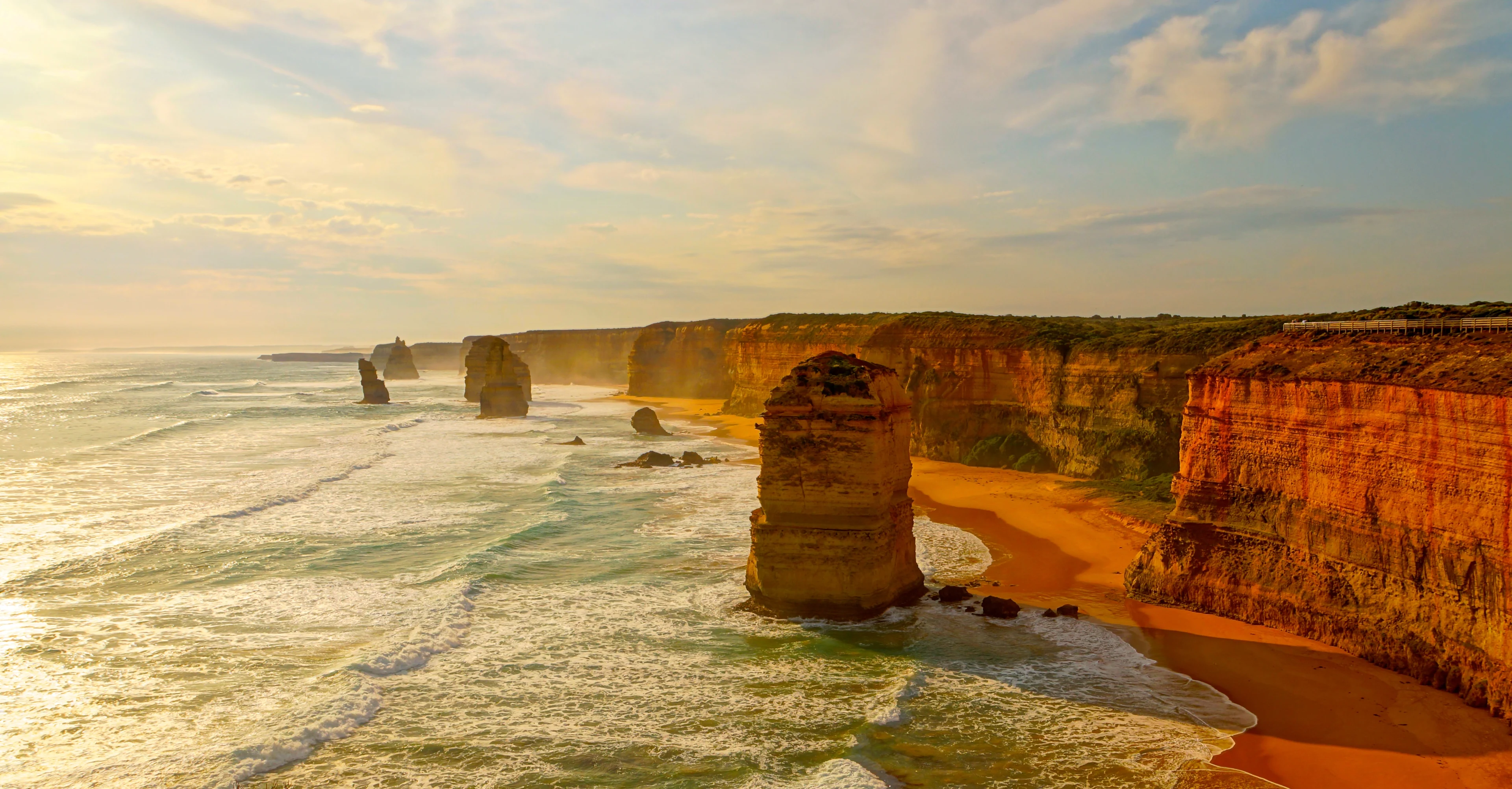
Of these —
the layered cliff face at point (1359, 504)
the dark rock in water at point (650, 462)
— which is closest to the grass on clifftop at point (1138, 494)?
the layered cliff face at point (1359, 504)

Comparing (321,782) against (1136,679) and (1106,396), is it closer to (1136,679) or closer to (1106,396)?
(1136,679)

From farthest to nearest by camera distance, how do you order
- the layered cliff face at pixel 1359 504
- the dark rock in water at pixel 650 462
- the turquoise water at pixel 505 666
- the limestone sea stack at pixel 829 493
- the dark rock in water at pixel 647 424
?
1. the dark rock in water at pixel 647 424
2. the dark rock in water at pixel 650 462
3. the limestone sea stack at pixel 829 493
4. the layered cliff face at pixel 1359 504
5. the turquoise water at pixel 505 666

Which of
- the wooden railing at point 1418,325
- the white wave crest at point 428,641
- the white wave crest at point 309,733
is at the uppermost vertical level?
the wooden railing at point 1418,325

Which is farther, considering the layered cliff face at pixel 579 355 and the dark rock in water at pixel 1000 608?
the layered cliff face at pixel 579 355

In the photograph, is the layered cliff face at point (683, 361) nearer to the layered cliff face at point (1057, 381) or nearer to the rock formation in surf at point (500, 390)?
the rock formation in surf at point (500, 390)

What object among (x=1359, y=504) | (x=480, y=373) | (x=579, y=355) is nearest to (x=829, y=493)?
(x=1359, y=504)

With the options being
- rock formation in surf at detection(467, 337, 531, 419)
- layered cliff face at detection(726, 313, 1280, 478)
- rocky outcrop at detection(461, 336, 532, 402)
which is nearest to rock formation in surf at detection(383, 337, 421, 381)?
rocky outcrop at detection(461, 336, 532, 402)

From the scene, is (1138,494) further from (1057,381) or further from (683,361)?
(683,361)

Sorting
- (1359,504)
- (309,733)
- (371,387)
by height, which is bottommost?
(309,733)
